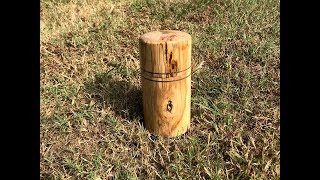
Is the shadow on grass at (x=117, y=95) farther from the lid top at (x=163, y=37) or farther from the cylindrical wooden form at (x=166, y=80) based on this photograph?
the lid top at (x=163, y=37)

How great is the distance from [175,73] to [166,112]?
315mm

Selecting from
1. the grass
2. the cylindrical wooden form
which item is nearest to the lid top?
the cylindrical wooden form

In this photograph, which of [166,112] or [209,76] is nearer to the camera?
[166,112]

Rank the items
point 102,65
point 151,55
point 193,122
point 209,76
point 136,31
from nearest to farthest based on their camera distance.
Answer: point 151,55 → point 193,122 → point 209,76 → point 102,65 → point 136,31

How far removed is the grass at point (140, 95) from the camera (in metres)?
2.37

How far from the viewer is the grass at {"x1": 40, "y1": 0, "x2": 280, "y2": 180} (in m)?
2.37

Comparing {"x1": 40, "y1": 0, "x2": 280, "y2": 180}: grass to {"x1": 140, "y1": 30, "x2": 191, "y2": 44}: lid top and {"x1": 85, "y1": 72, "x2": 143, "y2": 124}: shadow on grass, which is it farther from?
{"x1": 140, "y1": 30, "x2": 191, "y2": 44}: lid top

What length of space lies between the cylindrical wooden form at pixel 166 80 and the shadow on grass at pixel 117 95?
245 millimetres

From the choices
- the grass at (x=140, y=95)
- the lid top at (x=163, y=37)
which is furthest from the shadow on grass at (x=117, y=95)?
the lid top at (x=163, y=37)

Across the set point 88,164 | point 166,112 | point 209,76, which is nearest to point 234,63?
point 209,76

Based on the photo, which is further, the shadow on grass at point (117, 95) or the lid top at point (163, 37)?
the shadow on grass at point (117, 95)

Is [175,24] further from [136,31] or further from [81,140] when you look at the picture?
[81,140]

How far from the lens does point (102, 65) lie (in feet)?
11.5

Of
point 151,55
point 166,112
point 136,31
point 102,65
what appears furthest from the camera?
point 136,31
